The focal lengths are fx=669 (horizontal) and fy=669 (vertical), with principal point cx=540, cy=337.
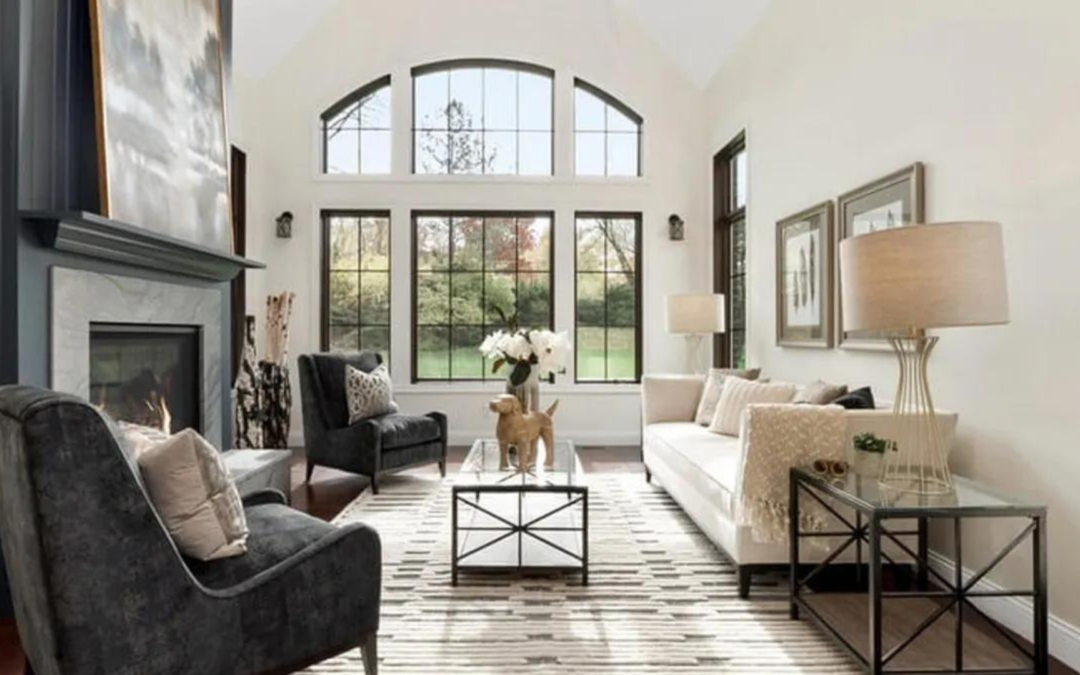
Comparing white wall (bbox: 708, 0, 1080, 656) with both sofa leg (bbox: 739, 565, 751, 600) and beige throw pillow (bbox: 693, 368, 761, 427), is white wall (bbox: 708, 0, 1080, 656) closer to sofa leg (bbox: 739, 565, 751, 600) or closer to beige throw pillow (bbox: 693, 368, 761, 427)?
beige throw pillow (bbox: 693, 368, 761, 427)

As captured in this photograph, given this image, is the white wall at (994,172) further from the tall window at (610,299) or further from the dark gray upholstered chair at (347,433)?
the dark gray upholstered chair at (347,433)

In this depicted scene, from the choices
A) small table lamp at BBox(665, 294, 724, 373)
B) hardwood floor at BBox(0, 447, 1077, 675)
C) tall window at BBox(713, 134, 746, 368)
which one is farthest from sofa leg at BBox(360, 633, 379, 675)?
tall window at BBox(713, 134, 746, 368)

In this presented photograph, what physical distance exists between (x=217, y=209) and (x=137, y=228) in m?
1.13

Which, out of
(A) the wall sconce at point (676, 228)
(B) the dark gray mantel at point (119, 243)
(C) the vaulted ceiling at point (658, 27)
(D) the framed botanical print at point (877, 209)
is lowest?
(B) the dark gray mantel at point (119, 243)

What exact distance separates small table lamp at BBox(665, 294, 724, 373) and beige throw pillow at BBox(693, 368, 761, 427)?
2.40 feet

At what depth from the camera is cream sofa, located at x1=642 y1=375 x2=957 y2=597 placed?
264cm

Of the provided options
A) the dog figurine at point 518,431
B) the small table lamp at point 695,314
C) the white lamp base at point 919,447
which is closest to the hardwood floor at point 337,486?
the white lamp base at point 919,447

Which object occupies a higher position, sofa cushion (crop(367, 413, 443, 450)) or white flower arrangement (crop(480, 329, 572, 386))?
white flower arrangement (crop(480, 329, 572, 386))

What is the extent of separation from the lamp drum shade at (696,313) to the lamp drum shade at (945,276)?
3.12 m

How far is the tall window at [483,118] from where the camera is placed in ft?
20.6

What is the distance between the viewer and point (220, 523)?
1.72 metres

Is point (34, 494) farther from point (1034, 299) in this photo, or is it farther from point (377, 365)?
point (377, 365)

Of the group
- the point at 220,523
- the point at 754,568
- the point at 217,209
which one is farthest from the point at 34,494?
the point at 217,209

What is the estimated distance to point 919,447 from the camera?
2.25m
